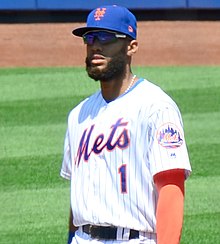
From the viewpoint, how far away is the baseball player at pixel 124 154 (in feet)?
11.5

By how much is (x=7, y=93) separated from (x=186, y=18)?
650 cm

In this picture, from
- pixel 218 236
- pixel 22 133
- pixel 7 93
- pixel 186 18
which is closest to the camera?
pixel 218 236

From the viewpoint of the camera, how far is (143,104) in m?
3.59

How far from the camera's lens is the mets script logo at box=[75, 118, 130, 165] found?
3.60 meters

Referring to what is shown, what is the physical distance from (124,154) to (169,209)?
314 millimetres

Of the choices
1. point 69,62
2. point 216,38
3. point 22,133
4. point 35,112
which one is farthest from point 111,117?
point 216,38

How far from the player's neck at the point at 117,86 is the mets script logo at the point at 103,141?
0.14 metres

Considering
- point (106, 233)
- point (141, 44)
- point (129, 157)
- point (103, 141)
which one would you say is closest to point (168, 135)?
point (129, 157)

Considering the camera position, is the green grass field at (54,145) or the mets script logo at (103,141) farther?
the green grass field at (54,145)

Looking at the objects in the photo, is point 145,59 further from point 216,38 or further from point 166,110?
point 166,110
